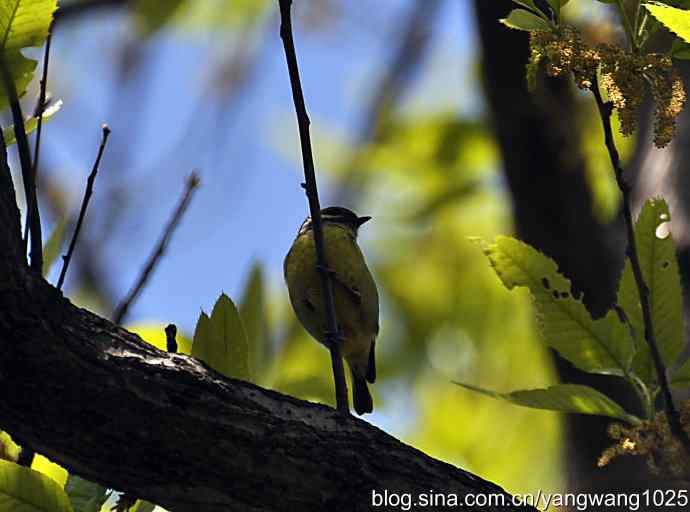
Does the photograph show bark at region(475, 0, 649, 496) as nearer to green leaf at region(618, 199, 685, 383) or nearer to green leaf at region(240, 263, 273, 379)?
green leaf at region(240, 263, 273, 379)

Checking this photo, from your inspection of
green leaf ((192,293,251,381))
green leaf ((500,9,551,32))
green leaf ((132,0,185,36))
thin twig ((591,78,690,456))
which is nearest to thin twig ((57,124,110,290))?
green leaf ((192,293,251,381))

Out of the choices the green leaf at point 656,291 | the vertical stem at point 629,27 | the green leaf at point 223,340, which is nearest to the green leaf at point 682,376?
the green leaf at point 656,291

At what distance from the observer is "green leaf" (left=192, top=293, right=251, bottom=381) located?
8.29 ft

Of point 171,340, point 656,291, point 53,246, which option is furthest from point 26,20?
point 656,291

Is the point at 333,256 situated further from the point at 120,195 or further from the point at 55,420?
the point at 120,195

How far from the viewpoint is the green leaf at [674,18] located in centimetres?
185

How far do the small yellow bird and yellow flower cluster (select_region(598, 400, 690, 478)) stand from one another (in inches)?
64.1

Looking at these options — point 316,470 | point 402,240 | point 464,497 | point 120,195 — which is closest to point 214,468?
point 316,470

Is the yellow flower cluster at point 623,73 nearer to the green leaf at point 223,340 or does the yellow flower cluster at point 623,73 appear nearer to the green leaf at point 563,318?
the green leaf at point 563,318

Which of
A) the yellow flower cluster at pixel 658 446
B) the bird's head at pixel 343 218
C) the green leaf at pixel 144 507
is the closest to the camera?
the yellow flower cluster at pixel 658 446

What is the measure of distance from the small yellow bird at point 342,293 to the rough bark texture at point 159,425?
4.92 feet

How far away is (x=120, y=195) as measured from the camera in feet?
26.0

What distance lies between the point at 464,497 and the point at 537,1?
1.16 meters

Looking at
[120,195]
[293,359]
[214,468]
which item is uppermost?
[120,195]
